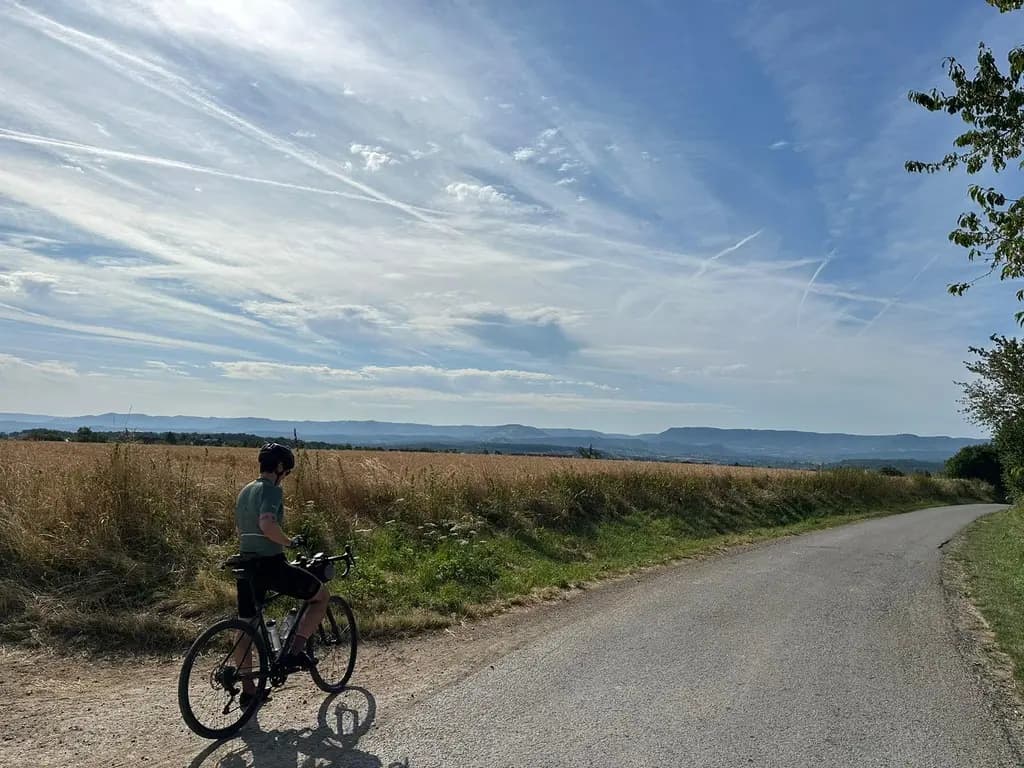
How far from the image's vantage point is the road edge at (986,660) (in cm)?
505

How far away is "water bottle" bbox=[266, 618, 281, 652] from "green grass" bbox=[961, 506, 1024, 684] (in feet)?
21.6

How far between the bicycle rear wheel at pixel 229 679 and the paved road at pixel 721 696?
100 cm

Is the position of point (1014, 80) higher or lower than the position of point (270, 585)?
higher

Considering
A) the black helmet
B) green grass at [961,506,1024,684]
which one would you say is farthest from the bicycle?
green grass at [961,506,1024,684]

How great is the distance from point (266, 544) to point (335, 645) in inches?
52.7

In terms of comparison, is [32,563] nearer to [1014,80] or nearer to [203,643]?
[203,643]

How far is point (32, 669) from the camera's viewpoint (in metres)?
5.98

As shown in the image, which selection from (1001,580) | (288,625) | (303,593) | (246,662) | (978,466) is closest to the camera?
(246,662)

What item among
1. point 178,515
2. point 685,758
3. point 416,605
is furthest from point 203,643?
point 178,515

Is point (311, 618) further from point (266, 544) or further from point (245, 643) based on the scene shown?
point (266, 544)

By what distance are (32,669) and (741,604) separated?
8.00 meters

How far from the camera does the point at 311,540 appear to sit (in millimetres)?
10562

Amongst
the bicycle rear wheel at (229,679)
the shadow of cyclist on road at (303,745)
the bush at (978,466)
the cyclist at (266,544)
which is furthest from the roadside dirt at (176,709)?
the bush at (978,466)

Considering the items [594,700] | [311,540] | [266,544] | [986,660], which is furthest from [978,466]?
[266,544]
